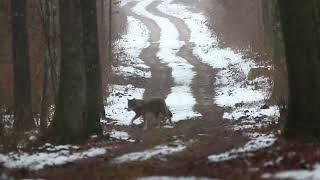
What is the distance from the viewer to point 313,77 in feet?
37.7

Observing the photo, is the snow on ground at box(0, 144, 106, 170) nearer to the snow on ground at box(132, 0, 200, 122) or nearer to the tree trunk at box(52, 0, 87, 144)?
the tree trunk at box(52, 0, 87, 144)

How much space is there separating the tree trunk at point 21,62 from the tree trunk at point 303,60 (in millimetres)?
9023

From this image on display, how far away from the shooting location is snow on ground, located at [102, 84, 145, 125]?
2345cm

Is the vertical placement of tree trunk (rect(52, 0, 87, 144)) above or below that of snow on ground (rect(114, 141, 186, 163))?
above

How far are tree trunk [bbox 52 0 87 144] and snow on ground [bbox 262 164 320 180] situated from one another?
7266 millimetres

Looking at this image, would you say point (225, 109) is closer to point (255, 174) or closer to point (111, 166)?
point (111, 166)

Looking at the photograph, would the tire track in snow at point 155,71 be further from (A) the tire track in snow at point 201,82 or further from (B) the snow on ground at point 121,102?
(A) the tire track in snow at point 201,82

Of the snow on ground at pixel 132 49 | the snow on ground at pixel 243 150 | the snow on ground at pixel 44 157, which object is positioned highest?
the snow on ground at pixel 132 49

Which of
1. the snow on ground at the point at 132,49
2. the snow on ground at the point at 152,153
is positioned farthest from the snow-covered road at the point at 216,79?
the snow on ground at the point at 152,153

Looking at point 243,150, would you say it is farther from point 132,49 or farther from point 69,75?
point 132,49

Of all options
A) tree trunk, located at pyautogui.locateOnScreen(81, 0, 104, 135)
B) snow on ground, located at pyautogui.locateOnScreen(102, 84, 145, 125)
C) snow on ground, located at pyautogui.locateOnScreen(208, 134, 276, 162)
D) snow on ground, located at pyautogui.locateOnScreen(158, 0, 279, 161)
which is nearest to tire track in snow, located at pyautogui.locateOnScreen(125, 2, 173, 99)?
snow on ground, located at pyautogui.locateOnScreen(102, 84, 145, 125)

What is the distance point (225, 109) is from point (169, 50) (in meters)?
24.8

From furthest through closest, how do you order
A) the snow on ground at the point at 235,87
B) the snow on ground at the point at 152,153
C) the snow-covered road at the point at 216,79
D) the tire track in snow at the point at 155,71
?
the tire track in snow at the point at 155,71 → the snow-covered road at the point at 216,79 → the snow on ground at the point at 235,87 → the snow on ground at the point at 152,153

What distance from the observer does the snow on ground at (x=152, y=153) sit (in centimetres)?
1220
